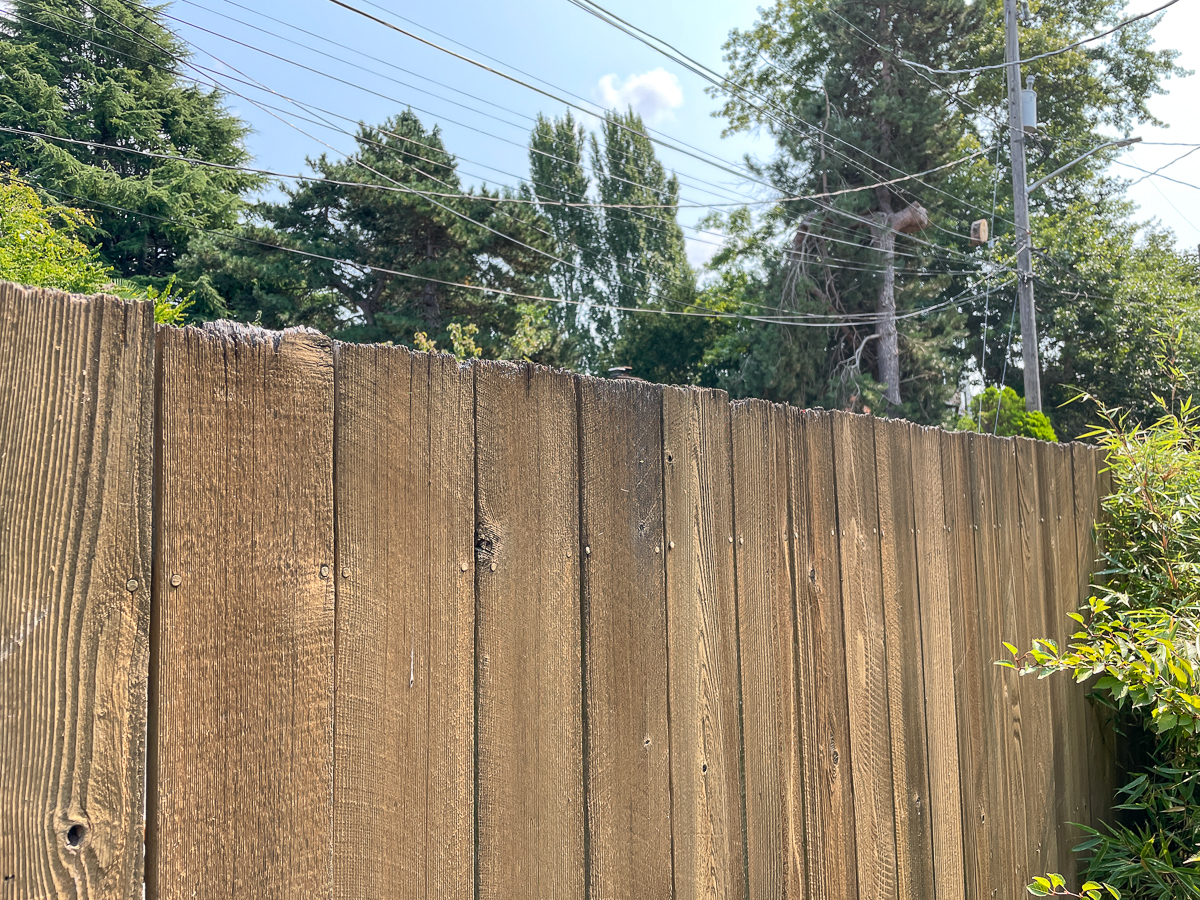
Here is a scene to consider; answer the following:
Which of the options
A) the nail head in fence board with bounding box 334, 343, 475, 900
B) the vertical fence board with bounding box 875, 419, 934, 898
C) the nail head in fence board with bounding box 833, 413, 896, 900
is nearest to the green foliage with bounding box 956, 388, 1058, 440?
the vertical fence board with bounding box 875, 419, 934, 898

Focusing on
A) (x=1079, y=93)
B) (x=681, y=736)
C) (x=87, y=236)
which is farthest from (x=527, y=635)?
(x=1079, y=93)

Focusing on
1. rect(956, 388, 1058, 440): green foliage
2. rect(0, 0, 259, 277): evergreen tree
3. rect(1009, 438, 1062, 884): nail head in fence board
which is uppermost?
rect(0, 0, 259, 277): evergreen tree

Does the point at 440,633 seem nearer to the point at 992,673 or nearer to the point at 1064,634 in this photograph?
the point at 992,673

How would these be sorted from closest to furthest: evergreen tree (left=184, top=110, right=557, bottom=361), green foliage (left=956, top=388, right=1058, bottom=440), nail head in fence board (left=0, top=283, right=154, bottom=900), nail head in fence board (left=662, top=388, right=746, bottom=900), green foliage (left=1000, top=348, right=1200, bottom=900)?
nail head in fence board (left=0, top=283, right=154, bottom=900)
nail head in fence board (left=662, top=388, right=746, bottom=900)
green foliage (left=1000, top=348, right=1200, bottom=900)
green foliage (left=956, top=388, right=1058, bottom=440)
evergreen tree (left=184, top=110, right=557, bottom=361)

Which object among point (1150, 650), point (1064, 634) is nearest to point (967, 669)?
point (1150, 650)

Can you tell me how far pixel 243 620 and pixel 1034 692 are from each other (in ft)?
7.08

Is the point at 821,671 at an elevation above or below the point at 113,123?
below

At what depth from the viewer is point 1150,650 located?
2.12 metres

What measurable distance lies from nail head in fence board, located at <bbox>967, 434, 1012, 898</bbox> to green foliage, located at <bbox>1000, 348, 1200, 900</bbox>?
9cm

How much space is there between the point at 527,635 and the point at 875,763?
3.17 feet

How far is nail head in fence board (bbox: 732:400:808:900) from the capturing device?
4.68 feet

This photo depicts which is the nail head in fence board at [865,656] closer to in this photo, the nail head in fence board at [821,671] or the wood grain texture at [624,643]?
the nail head in fence board at [821,671]

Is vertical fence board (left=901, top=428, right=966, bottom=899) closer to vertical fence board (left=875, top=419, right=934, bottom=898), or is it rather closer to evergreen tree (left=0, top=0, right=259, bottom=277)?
vertical fence board (left=875, top=419, right=934, bottom=898)

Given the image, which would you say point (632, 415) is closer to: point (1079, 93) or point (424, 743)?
point (424, 743)
